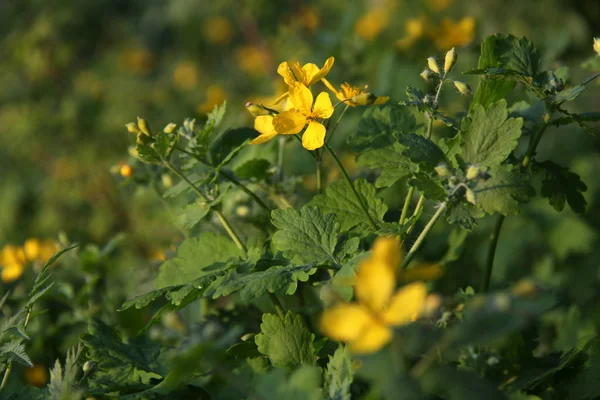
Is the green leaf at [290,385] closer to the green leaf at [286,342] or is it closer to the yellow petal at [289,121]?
the green leaf at [286,342]

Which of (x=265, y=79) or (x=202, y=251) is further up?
(x=202, y=251)

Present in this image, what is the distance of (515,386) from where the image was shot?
118 centimetres

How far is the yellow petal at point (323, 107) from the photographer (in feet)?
3.90

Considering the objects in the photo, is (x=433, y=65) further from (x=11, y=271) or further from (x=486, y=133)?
(x=11, y=271)

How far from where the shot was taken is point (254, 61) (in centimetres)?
489

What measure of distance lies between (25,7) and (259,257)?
5246 millimetres

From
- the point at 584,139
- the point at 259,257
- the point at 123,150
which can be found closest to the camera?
the point at 259,257

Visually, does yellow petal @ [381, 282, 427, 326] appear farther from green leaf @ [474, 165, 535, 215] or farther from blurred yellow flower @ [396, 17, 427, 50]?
blurred yellow flower @ [396, 17, 427, 50]

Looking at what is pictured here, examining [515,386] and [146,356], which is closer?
[515,386]

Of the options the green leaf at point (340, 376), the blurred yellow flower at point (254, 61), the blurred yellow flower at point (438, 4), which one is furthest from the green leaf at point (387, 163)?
the blurred yellow flower at point (438, 4)

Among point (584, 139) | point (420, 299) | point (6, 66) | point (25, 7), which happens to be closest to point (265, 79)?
point (6, 66)

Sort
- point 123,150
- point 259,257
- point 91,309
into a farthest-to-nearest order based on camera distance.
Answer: point 123,150
point 91,309
point 259,257

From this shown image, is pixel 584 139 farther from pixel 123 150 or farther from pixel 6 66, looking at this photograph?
pixel 6 66

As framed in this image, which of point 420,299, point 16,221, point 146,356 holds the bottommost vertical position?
point 16,221
